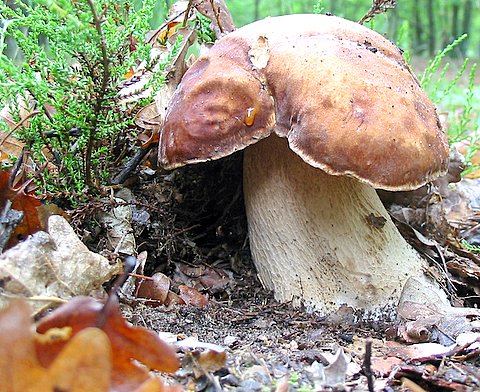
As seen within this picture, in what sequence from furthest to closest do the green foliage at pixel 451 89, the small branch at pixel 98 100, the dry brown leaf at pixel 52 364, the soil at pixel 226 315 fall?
the green foliage at pixel 451 89 < the small branch at pixel 98 100 < the soil at pixel 226 315 < the dry brown leaf at pixel 52 364

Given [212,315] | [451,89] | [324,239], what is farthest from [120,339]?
[451,89]

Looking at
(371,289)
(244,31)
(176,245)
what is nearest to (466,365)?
(371,289)

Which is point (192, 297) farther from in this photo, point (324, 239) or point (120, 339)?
point (120, 339)

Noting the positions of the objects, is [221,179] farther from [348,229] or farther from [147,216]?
[348,229]

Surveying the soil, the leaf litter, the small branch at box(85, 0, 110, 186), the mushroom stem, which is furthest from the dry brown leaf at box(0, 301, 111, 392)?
the mushroom stem

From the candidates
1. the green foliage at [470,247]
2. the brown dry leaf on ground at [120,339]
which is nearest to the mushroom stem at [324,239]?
the green foliage at [470,247]

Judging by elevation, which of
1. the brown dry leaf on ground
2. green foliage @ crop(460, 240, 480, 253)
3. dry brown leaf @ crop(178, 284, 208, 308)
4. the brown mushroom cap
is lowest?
green foliage @ crop(460, 240, 480, 253)

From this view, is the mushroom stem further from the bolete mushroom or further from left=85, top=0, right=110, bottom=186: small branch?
left=85, top=0, right=110, bottom=186: small branch

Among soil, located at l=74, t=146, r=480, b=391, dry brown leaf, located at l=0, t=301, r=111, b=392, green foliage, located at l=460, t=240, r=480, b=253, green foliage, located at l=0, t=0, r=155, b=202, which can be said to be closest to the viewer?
dry brown leaf, located at l=0, t=301, r=111, b=392

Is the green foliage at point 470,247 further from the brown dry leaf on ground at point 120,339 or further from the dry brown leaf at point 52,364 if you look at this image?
the dry brown leaf at point 52,364
